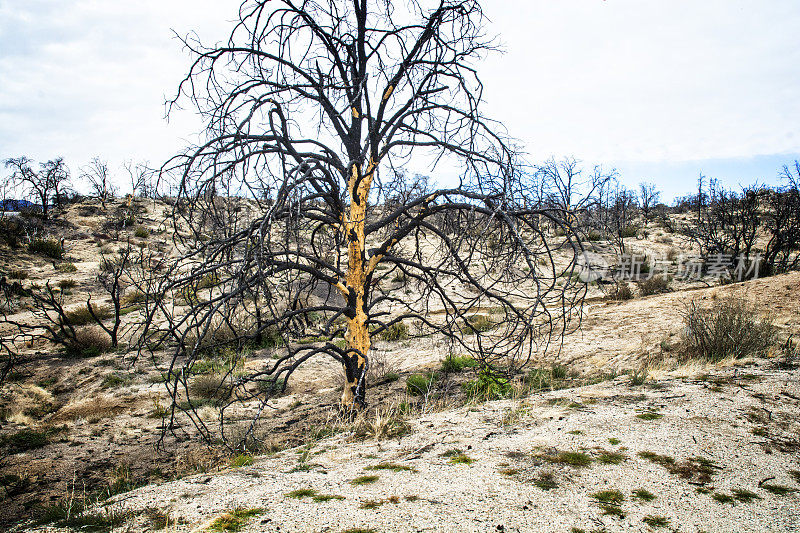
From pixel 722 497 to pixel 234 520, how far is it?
3219 millimetres

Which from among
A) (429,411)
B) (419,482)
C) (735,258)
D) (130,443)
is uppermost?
(735,258)

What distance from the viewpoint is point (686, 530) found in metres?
2.32

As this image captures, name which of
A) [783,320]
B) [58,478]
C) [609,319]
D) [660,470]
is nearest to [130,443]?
[58,478]

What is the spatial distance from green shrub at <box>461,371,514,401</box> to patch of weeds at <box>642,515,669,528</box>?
11.4 feet

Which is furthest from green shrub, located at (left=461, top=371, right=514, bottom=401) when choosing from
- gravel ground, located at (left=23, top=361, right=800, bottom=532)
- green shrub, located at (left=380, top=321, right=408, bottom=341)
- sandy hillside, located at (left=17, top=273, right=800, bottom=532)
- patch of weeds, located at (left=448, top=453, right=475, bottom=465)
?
green shrub, located at (left=380, top=321, right=408, bottom=341)

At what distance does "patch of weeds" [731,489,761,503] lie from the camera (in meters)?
2.65

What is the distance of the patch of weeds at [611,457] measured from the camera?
3.19 metres

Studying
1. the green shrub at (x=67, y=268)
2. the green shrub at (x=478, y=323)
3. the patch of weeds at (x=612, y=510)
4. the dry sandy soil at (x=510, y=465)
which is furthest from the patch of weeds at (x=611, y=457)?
the green shrub at (x=67, y=268)

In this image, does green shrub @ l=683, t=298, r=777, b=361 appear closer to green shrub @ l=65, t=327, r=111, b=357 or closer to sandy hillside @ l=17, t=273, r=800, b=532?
sandy hillside @ l=17, t=273, r=800, b=532

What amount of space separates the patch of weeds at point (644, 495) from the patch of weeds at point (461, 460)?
1.20 meters

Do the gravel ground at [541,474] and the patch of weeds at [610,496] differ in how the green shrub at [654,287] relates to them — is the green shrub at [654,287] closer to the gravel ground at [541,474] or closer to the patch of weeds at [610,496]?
the gravel ground at [541,474]

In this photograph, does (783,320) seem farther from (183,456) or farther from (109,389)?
(109,389)

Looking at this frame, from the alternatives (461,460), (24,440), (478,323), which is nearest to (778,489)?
(461,460)

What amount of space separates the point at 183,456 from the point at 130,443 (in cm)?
180
